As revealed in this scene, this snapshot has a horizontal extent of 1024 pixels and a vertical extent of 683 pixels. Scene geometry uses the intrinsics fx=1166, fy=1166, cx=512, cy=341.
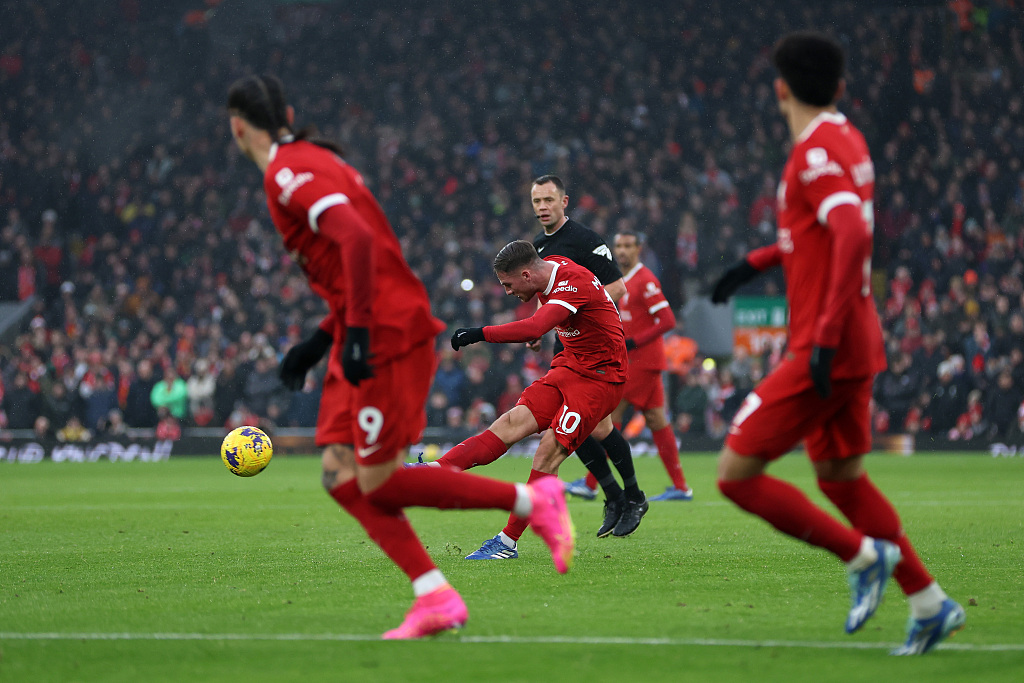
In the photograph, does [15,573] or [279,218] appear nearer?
[279,218]

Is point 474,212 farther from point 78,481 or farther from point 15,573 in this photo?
point 15,573

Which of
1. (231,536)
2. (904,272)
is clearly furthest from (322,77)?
(231,536)

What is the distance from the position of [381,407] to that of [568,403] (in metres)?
3.11

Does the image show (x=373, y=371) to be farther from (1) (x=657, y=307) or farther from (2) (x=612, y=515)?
(1) (x=657, y=307)

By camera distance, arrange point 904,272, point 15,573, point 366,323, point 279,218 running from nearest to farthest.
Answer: point 366,323, point 279,218, point 15,573, point 904,272

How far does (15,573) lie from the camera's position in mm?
7156

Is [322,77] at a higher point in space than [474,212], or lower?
higher

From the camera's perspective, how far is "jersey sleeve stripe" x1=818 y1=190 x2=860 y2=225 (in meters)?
4.30

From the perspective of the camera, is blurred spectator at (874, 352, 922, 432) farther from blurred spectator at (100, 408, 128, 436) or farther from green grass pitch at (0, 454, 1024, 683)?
blurred spectator at (100, 408, 128, 436)

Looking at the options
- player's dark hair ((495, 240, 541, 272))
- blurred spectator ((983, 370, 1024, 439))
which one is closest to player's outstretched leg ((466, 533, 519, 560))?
player's dark hair ((495, 240, 541, 272))

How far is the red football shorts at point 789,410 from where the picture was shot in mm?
4441

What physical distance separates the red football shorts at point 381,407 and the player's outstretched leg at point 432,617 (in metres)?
0.61

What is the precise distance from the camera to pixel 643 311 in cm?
1185

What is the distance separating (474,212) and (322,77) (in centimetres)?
679
